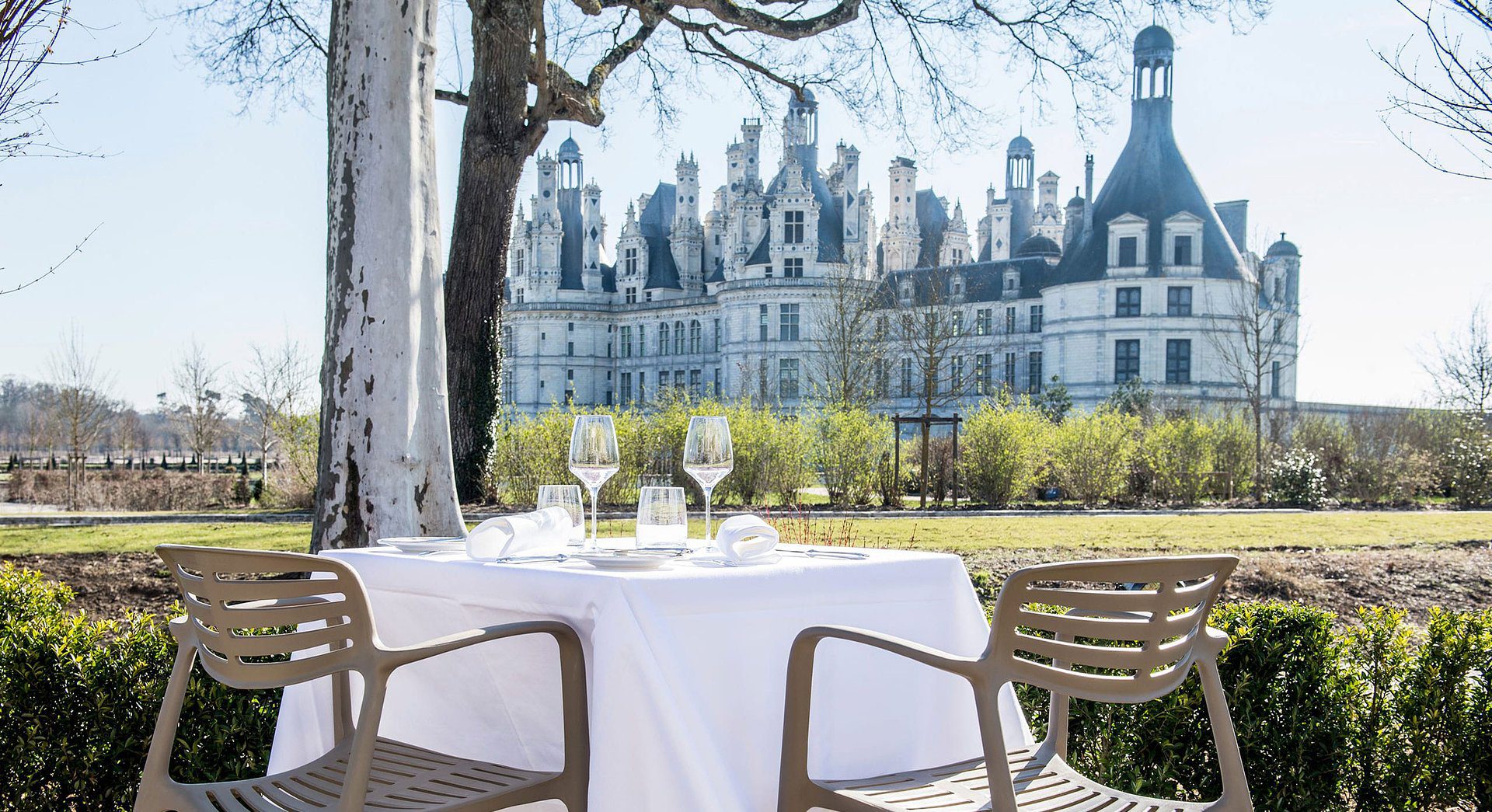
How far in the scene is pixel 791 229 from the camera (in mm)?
51344

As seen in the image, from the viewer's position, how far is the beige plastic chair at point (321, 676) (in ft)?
6.40

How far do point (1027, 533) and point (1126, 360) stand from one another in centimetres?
3658

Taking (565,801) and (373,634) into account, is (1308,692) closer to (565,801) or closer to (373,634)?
(565,801)

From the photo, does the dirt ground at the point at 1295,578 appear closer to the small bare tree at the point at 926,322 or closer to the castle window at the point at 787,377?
the small bare tree at the point at 926,322

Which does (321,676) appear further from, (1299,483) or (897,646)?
(1299,483)

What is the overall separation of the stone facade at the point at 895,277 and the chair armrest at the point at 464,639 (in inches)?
1236

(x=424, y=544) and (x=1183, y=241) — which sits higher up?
(x=1183, y=241)

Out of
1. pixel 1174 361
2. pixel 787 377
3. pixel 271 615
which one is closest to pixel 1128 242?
pixel 1174 361

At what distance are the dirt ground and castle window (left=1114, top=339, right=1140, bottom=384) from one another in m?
37.7

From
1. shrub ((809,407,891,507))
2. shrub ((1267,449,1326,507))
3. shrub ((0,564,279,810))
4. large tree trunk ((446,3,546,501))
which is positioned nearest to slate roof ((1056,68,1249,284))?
shrub ((1267,449,1326,507))

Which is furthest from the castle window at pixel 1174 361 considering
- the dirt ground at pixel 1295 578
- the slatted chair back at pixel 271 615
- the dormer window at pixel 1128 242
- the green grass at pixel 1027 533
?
the slatted chair back at pixel 271 615

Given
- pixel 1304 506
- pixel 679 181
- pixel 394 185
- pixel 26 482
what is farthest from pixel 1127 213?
pixel 394 185

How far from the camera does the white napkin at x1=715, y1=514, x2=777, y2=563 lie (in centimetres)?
236

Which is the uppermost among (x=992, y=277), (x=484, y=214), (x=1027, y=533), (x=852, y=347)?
(x=992, y=277)
